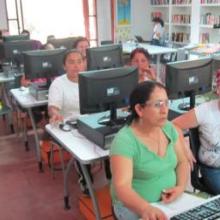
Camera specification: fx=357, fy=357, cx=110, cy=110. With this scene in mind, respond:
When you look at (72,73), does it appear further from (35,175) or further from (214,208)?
(214,208)

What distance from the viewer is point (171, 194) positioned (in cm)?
155

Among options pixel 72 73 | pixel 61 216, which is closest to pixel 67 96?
pixel 72 73

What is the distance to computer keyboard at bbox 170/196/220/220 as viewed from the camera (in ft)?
4.33

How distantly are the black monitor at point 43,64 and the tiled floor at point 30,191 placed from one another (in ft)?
2.98

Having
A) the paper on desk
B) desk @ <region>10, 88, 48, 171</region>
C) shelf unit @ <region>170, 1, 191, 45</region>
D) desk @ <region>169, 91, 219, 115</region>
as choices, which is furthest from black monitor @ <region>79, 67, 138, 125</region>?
shelf unit @ <region>170, 1, 191, 45</region>

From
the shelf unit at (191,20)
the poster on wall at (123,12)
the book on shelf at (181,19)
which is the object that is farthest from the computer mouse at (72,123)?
the poster on wall at (123,12)

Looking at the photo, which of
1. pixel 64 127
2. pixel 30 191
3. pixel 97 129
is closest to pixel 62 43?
pixel 30 191

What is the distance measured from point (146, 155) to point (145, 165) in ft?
0.15

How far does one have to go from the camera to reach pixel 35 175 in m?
3.45

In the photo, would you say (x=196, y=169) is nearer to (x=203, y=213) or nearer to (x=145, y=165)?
(x=145, y=165)

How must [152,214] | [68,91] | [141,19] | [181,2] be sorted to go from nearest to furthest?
[152,214] → [68,91] → [181,2] → [141,19]

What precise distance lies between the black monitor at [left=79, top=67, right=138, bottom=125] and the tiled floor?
698mm

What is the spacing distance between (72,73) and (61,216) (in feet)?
3.72

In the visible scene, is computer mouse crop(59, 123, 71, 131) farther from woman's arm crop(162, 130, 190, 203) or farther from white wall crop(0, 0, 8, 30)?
white wall crop(0, 0, 8, 30)
